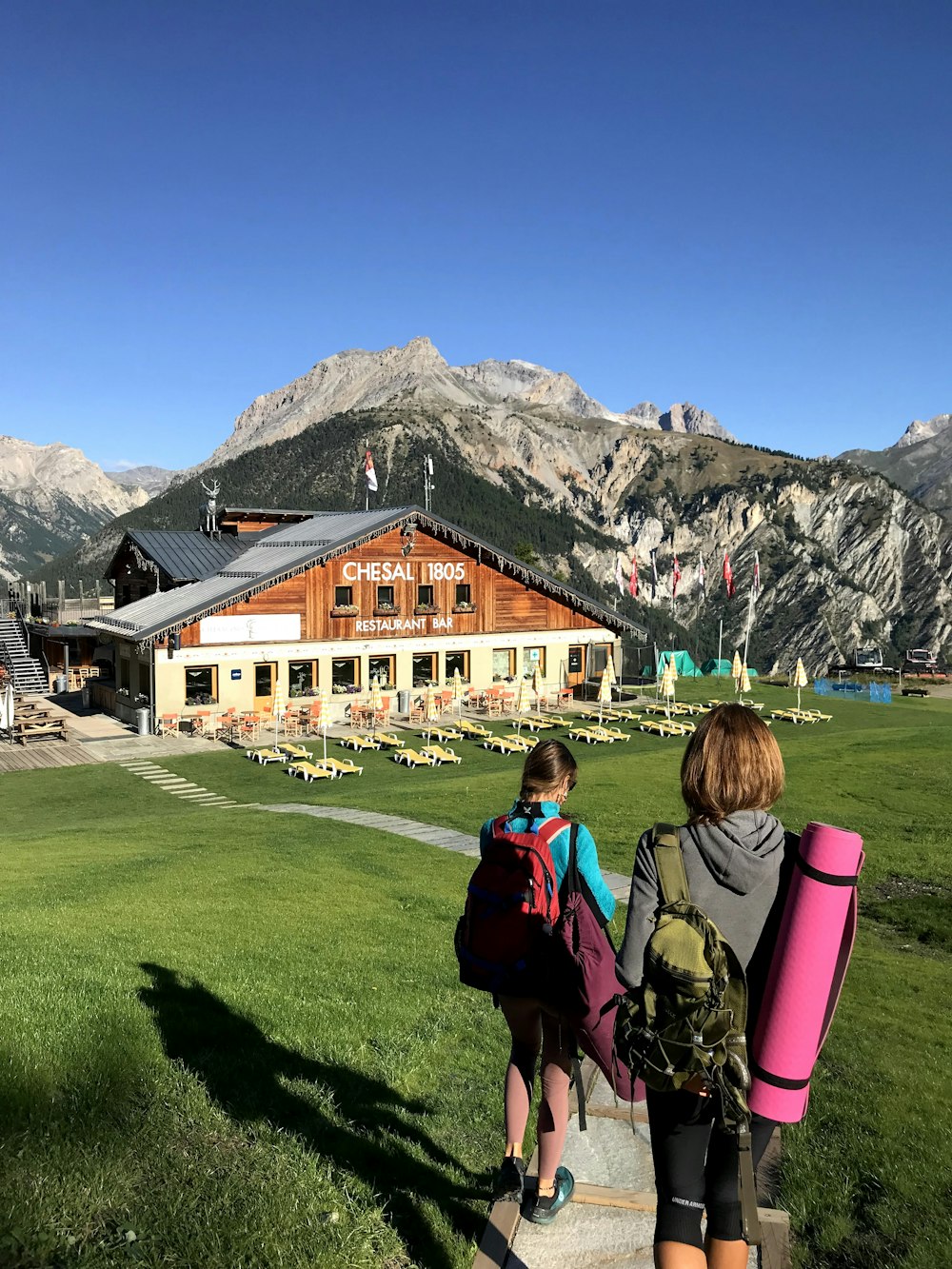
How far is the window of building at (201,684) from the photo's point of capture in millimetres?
31484

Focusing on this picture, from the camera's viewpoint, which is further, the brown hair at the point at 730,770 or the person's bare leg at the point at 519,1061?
the person's bare leg at the point at 519,1061

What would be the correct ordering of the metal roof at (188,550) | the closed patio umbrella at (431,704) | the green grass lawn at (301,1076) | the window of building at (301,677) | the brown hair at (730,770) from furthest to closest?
the metal roof at (188,550) → the window of building at (301,677) → the closed patio umbrella at (431,704) → the green grass lawn at (301,1076) → the brown hair at (730,770)

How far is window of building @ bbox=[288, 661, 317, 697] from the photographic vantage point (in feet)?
110

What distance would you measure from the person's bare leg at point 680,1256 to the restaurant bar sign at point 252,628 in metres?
29.8

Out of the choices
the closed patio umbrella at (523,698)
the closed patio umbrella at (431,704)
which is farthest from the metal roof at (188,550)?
the closed patio umbrella at (523,698)

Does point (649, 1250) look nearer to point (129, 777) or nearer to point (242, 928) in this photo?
point (242, 928)

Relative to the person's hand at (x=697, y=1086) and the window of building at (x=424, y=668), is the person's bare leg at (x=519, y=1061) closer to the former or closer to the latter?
the person's hand at (x=697, y=1086)

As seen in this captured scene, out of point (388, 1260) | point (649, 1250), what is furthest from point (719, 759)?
point (388, 1260)

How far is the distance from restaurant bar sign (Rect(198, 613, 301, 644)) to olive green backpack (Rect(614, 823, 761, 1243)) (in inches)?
1171

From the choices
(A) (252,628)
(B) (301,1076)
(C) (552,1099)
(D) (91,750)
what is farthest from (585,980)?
(A) (252,628)

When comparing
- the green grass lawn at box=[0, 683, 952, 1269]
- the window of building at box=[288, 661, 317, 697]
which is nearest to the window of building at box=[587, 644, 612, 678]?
the window of building at box=[288, 661, 317, 697]

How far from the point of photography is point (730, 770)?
11.4 ft

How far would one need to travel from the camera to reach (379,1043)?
6.41 metres

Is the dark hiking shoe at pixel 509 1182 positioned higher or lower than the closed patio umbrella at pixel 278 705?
lower
